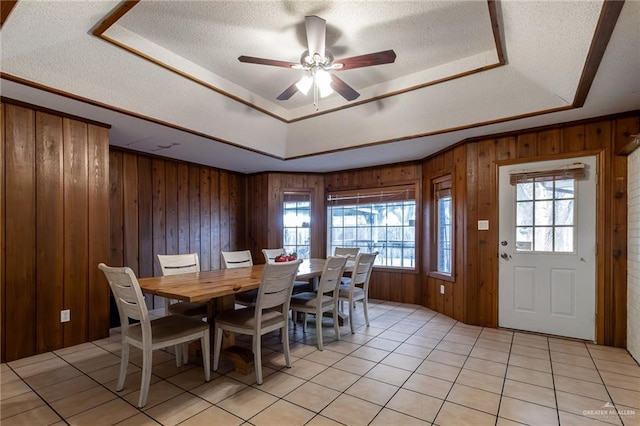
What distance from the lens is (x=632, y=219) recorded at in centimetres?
296

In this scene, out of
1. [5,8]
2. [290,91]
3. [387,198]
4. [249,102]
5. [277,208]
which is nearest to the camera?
[5,8]

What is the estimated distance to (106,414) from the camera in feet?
6.51

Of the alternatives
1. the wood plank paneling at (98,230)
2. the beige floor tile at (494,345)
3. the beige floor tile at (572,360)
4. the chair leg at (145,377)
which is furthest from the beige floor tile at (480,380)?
the wood plank paneling at (98,230)

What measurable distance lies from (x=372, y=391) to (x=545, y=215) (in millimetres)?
2705

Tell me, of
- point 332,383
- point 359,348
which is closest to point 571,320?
point 359,348

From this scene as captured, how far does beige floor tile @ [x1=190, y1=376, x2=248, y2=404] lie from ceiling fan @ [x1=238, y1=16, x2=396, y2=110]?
2.39 m

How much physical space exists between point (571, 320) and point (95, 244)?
5.02 metres

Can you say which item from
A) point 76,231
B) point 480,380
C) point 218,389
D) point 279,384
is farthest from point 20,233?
point 480,380

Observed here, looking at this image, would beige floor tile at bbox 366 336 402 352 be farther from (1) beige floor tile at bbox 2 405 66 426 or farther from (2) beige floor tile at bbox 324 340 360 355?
(1) beige floor tile at bbox 2 405 66 426

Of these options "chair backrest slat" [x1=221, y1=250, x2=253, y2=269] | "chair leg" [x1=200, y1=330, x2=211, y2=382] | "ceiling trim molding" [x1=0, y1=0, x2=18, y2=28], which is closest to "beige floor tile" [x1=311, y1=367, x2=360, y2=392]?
"chair leg" [x1=200, y1=330, x2=211, y2=382]

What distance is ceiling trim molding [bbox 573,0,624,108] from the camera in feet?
5.37

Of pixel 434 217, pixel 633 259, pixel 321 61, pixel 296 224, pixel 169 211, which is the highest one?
pixel 321 61

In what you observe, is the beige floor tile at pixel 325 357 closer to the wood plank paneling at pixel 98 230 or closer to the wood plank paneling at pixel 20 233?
the wood plank paneling at pixel 98 230

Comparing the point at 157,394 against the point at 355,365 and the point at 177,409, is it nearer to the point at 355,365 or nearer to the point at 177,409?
the point at 177,409
